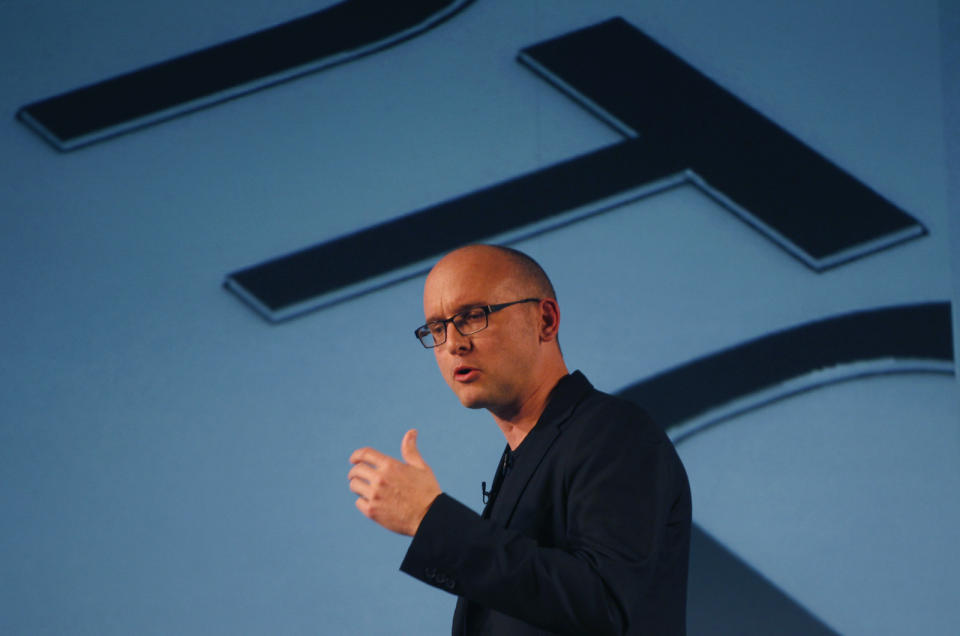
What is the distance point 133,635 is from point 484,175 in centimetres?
181

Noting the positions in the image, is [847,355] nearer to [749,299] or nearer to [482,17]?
[749,299]

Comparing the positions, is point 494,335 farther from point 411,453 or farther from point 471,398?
point 411,453

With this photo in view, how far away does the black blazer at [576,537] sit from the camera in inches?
36.2

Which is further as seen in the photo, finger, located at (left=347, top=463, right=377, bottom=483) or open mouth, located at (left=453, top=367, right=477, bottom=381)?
open mouth, located at (left=453, top=367, right=477, bottom=381)

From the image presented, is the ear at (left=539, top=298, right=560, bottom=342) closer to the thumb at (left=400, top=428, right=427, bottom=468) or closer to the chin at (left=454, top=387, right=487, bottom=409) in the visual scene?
the chin at (left=454, top=387, right=487, bottom=409)

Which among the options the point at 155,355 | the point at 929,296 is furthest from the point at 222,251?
the point at 929,296

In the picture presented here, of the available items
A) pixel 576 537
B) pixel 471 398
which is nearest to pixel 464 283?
pixel 471 398

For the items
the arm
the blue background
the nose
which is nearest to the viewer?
the arm

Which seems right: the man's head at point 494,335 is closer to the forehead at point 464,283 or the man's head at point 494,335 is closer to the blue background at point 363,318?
the forehead at point 464,283

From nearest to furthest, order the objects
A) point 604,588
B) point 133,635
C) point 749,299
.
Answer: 1. point 604,588
2. point 133,635
3. point 749,299

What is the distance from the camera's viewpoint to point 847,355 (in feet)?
9.14

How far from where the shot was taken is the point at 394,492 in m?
0.96

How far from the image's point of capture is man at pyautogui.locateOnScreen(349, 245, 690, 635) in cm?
92

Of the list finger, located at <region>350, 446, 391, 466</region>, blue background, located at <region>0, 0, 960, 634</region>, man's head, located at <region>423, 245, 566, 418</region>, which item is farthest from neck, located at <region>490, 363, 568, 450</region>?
blue background, located at <region>0, 0, 960, 634</region>
